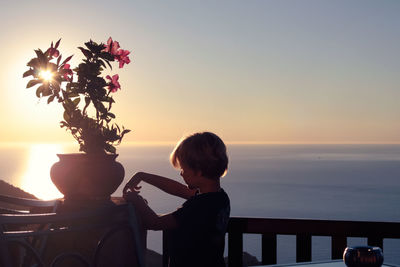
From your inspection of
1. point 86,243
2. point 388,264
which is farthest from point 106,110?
point 388,264

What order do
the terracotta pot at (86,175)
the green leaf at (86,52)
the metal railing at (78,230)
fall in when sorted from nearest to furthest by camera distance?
1. the metal railing at (78,230)
2. the terracotta pot at (86,175)
3. the green leaf at (86,52)

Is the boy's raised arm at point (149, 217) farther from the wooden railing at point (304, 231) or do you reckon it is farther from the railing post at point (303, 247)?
the railing post at point (303, 247)

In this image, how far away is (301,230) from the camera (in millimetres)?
2904

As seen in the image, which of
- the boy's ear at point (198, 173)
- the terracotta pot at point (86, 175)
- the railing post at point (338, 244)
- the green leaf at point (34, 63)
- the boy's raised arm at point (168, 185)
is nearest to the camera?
the boy's ear at point (198, 173)

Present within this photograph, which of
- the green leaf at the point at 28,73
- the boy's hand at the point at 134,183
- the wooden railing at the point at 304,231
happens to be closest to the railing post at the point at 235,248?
the wooden railing at the point at 304,231

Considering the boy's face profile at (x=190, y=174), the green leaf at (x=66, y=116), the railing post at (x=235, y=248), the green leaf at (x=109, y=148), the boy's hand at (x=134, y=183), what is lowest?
the railing post at (x=235, y=248)

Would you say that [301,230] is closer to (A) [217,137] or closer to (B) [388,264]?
(B) [388,264]

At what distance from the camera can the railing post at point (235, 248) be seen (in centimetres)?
298

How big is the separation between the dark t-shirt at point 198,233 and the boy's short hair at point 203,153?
0.10 m

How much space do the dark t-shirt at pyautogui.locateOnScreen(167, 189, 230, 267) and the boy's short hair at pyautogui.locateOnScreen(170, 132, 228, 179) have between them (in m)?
0.10

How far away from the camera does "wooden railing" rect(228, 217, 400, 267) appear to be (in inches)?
111

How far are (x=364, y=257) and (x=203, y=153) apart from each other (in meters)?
0.67

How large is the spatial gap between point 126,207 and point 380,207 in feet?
370

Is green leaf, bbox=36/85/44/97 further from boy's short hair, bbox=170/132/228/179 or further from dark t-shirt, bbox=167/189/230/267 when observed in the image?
dark t-shirt, bbox=167/189/230/267
